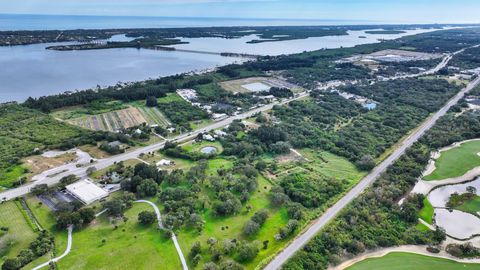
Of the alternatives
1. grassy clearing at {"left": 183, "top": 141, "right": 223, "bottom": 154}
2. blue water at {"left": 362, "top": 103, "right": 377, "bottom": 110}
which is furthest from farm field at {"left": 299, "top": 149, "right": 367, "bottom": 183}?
blue water at {"left": 362, "top": 103, "right": 377, "bottom": 110}

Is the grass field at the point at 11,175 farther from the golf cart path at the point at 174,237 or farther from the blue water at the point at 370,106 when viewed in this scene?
the blue water at the point at 370,106

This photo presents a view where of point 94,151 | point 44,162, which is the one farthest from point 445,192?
point 44,162

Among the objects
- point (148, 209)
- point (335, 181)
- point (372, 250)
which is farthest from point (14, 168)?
point (372, 250)

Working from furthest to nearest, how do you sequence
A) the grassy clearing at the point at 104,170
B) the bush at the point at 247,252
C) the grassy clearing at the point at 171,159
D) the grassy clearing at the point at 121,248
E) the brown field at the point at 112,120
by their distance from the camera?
the brown field at the point at 112,120, the grassy clearing at the point at 171,159, the grassy clearing at the point at 104,170, the bush at the point at 247,252, the grassy clearing at the point at 121,248

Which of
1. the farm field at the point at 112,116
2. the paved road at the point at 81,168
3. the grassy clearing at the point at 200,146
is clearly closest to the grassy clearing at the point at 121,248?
the paved road at the point at 81,168

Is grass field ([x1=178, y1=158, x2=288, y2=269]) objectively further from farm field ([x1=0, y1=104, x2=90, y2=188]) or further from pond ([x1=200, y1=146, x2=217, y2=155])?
farm field ([x1=0, y1=104, x2=90, y2=188])

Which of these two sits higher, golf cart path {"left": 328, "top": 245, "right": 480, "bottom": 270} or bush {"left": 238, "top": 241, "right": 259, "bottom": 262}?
bush {"left": 238, "top": 241, "right": 259, "bottom": 262}

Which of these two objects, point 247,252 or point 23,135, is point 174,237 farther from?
point 23,135
